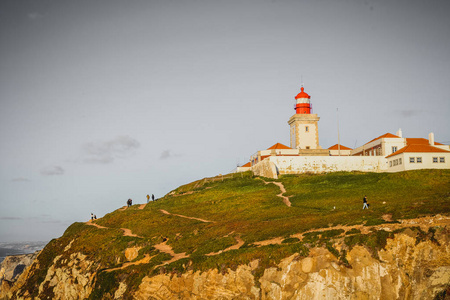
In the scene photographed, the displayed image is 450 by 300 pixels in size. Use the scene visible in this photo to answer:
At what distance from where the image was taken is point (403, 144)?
80438 mm

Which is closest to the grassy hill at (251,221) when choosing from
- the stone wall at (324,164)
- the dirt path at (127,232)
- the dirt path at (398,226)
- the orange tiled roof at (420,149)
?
the dirt path at (398,226)

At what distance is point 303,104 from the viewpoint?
316 ft

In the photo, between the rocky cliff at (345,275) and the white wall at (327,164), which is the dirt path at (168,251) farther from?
the white wall at (327,164)

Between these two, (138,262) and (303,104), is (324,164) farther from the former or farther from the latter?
(138,262)

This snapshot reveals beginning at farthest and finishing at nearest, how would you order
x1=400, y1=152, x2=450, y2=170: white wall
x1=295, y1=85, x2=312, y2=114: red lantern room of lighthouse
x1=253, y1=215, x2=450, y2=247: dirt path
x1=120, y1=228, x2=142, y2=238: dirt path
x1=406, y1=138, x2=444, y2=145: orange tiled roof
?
x1=295, y1=85, x2=312, y2=114: red lantern room of lighthouse, x1=406, y1=138, x2=444, y2=145: orange tiled roof, x1=400, y1=152, x2=450, y2=170: white wall, x1=120, y1=228, x2=142, y2=238: dirt path, x1=253, y1=215, x2=450, y2=247: dirt path

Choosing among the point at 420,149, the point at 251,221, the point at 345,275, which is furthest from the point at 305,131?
the point at 345,275

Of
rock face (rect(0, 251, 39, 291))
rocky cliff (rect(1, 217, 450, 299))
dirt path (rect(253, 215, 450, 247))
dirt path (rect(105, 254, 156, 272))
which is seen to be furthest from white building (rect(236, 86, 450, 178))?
rock face (rect(0, 251, 39, 291))

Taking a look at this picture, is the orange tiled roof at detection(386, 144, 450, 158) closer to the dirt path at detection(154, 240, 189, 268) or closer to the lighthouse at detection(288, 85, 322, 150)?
the lighthouse at detection(288, 85, 322, 150)

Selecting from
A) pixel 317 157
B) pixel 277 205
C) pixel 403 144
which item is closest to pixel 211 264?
pixel 277 205

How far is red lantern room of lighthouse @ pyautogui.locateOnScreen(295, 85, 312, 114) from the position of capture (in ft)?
316

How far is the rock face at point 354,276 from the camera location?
32.2 m

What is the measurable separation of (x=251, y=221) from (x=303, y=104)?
1988 inches

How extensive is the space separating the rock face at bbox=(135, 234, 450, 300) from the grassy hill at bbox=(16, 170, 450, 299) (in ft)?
2.98

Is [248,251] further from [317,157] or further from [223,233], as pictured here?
[317,157]
